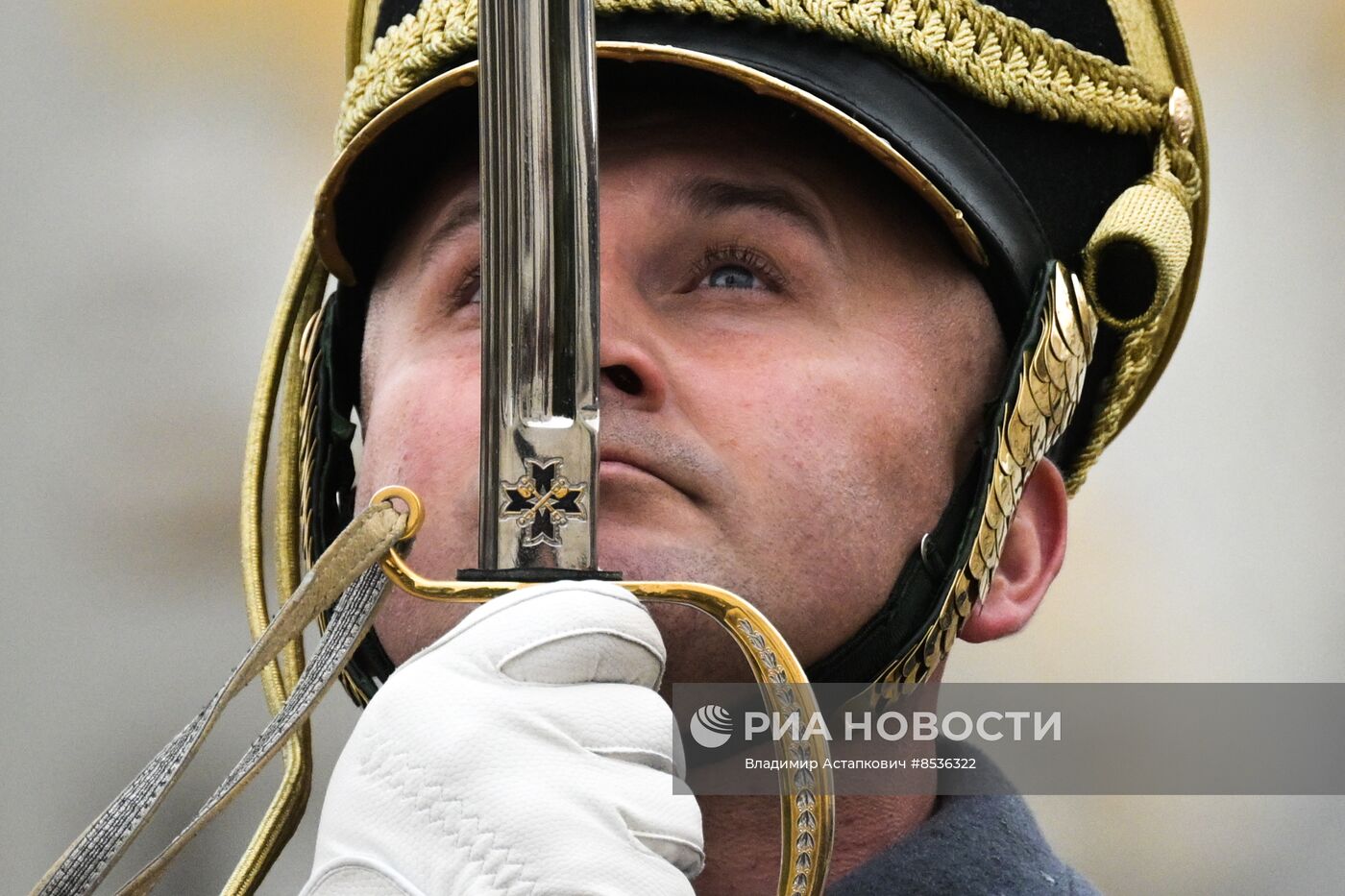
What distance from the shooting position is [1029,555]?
135 cm

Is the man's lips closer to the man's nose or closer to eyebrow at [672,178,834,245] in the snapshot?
the man's nose

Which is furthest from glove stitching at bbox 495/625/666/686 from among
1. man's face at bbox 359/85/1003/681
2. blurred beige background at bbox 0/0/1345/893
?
blurred beige background at bbox 0/0/1345/893

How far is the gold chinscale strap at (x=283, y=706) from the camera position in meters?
0.93

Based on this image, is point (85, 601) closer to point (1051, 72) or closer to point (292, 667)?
point (292, 667)

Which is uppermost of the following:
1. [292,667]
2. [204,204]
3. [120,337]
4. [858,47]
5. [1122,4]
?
[204,204]

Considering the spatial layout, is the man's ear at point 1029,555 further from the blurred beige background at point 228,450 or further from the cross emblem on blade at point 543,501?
the blurred beige background at point 228,450

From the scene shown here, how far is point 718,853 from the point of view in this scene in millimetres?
1229

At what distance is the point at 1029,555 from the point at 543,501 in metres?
0.50

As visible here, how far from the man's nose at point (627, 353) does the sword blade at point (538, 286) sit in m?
0.17

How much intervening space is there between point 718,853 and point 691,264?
335mm

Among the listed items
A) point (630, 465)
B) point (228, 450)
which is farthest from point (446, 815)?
point (228, 450)

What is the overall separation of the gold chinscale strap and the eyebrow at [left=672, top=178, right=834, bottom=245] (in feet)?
1.08

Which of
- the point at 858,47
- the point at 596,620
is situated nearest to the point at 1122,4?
the point at 858,47

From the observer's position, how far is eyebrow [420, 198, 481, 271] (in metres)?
1.25
